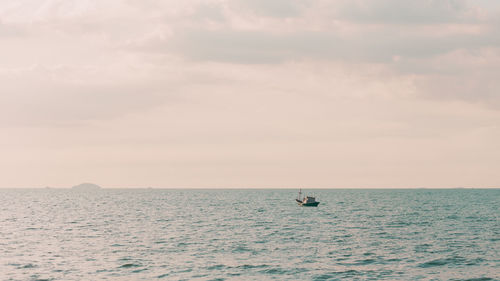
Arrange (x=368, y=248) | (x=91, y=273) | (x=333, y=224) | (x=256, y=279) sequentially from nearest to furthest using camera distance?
(x=256, y=279) → (x=91, y=273) → (x=368, y=248) → (x=333, y=224)

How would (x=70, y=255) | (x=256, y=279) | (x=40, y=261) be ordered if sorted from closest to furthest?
1. (x=256, y=279)
2. (x=40, y=261)
3. (x=70, y=255)

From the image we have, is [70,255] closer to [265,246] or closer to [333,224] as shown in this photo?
[265,246]

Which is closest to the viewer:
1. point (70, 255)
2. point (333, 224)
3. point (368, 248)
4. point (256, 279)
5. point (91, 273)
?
point (256, 279)

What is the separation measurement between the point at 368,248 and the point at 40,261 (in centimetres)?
3414

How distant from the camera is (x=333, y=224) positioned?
85500mm

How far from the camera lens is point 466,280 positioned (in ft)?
131

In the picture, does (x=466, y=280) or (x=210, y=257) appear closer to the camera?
(x=466, y=280)

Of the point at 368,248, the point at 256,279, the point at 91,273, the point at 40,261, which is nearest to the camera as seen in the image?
the point at 256,279

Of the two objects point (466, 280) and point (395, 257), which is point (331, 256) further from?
point (466, 280)

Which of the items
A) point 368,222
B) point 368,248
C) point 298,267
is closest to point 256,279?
point 298,267

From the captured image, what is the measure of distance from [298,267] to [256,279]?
242 inches

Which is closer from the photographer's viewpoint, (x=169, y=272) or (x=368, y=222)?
(x=169, y=272)

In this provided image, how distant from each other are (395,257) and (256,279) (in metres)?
17.3

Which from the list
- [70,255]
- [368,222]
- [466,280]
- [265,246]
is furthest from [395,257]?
[368,222]
